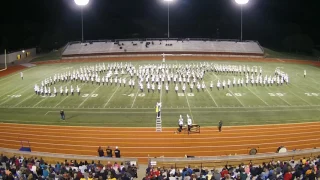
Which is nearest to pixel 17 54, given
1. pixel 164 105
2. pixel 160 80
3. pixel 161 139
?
pixel 160 80

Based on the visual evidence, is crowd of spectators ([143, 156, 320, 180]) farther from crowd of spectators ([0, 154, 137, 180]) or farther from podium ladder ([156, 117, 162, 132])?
podium ladder ([156, 117, 162, 132])

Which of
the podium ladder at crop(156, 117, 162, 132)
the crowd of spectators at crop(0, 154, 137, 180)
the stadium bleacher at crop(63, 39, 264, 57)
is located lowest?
the podium ladder at crop(156, 117, 162, 132)

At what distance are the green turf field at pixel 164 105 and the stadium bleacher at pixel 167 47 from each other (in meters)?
25.4

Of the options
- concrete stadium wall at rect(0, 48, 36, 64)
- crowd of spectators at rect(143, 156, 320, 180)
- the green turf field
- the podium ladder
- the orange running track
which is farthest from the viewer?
concrete stadium wall at rect(0, 48, 36, 64)

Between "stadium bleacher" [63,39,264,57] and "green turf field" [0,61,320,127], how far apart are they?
25.4 meters

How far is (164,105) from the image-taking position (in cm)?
2491

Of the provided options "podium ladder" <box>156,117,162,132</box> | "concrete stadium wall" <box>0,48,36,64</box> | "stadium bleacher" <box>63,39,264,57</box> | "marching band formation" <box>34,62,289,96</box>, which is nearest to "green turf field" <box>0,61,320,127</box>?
"podium ladder" <box>156,117,162,132</box>

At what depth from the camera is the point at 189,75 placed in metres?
33.6

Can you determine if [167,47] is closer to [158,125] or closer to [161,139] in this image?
[158,125]

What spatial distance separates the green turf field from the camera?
21562 millimetres

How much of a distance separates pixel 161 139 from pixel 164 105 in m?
7.01

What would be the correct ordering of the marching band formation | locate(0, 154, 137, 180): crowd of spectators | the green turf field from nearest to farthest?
locate(0, 154, 137, 180): crowd of spectators < the green turf field < the marching band formation

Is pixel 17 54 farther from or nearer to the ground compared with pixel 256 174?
farther from the ground

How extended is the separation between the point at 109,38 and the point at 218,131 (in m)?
51.6
